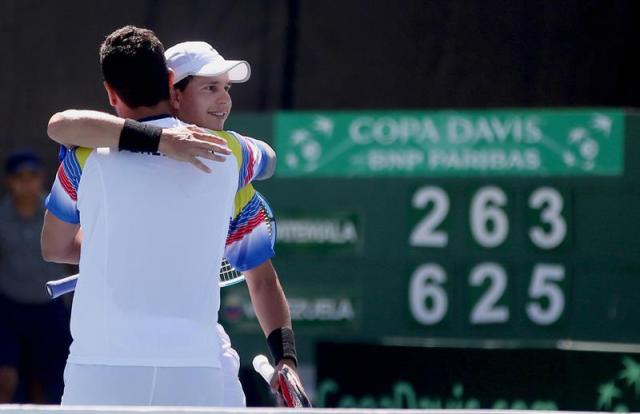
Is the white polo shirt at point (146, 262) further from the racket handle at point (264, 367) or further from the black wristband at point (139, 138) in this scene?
the racket handle at point (264, 367)

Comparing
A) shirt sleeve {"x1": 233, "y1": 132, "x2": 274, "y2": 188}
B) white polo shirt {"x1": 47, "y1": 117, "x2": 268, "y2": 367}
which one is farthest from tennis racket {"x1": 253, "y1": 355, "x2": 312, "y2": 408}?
shirt sleeve {"x1": 233, "y1": 132, "x2": 274, "y2": 188}

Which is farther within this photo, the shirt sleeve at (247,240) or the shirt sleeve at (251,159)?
the shirt sleeve at (247,240)

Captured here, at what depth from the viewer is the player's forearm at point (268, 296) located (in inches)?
135

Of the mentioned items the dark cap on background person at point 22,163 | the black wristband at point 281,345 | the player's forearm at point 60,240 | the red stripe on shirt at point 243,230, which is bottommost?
the black wristband at point 281,345

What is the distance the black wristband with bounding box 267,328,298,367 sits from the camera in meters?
3.41

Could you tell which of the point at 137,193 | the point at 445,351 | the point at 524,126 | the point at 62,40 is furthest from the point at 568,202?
the point at 137,193

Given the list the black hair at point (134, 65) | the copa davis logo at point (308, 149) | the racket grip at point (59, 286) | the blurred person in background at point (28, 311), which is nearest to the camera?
the black hair at point (134, 65)

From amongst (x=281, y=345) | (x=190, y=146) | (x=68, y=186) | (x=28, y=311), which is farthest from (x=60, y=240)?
(x=28, y=311)

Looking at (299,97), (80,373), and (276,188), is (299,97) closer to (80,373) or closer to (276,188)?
(276,188)

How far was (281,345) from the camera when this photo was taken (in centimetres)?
342

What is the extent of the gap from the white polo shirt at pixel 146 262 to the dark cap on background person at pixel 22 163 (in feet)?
14.4

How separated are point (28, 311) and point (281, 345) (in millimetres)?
3939

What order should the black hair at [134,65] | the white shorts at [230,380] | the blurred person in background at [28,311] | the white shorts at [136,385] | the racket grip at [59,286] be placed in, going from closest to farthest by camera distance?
the white shorts at [136,385], the black hair at [134,65], the white shorts at [230,380], the racket grip at [59,286], the blurred person in background at [28,311]

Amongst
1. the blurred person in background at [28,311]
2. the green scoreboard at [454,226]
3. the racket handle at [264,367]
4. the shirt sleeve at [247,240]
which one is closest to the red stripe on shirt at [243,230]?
the shirt sleeve at [247,240]
